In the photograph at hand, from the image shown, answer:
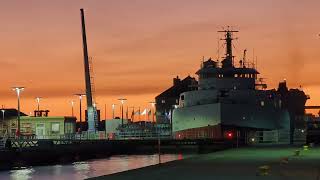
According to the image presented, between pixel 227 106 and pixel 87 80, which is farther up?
pixel 87 80

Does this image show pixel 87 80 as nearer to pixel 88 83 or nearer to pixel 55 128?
pixel 88 83

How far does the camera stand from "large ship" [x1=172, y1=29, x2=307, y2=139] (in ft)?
281

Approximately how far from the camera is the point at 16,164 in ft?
189

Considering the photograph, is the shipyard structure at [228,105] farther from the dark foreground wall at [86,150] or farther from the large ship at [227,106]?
the dark foreground wall at [86,150]

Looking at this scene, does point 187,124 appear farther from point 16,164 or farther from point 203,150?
point 16,164

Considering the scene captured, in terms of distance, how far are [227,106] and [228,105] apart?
0.23 meters

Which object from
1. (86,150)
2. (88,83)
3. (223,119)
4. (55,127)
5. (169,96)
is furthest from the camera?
(169,96)

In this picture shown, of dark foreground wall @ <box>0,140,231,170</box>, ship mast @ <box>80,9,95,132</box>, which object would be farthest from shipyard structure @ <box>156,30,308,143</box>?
ship mast @ <box>80,9,95,132</box>

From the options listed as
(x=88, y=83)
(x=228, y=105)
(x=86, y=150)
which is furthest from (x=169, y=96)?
(x=86, y=150)

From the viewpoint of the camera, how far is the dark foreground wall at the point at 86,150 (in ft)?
195

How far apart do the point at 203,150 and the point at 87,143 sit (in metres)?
17.9

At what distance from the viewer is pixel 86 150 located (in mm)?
74250

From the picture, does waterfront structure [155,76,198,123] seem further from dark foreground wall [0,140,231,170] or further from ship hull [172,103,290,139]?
dark foreground wall [0,140,231,170]

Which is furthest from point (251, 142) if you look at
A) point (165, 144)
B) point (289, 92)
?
point (289, 92)
